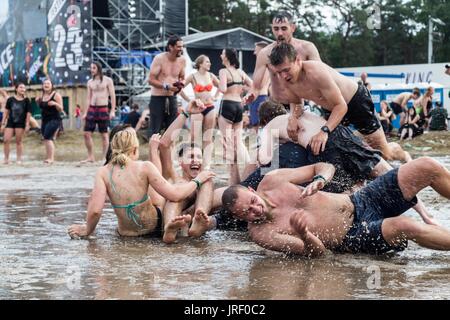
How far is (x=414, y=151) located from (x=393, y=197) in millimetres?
11083

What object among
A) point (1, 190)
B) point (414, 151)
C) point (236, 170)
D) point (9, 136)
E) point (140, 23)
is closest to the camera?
point (236, 170)

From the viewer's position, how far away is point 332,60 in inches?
2072

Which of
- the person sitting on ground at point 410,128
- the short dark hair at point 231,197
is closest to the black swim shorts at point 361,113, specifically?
the short dark hair at point 231,197

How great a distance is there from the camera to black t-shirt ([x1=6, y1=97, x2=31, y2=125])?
1370cm

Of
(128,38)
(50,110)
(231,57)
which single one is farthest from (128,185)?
(128,38)

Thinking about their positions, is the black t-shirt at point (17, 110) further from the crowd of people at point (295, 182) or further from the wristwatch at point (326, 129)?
the wristwatch at point (326, 129)

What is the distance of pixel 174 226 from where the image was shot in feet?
17.4

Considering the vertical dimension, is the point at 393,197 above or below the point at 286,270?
above

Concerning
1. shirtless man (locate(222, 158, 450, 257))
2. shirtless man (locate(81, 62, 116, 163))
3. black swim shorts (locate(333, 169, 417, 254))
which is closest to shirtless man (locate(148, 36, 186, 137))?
shirtless man (locate(81, 62, 116, 163))

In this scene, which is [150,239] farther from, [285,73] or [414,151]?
[414,151]

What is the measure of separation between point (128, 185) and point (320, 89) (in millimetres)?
1607

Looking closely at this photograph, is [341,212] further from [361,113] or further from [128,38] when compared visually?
[128,38]
